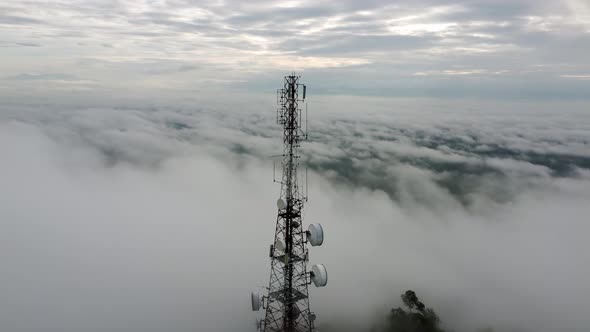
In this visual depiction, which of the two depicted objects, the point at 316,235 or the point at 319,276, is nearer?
the point at 316,235

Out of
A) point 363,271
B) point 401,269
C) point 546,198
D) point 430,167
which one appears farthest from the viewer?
point 430,167

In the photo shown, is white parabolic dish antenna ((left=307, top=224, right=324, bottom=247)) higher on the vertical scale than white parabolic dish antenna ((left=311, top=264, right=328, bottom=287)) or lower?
higher

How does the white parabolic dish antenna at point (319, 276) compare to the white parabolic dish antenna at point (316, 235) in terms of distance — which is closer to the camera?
the white parabolic dish antenna at point (316, 235)

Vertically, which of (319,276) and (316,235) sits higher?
(316,235)

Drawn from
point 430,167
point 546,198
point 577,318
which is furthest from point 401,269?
point 430,167

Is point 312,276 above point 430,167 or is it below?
above

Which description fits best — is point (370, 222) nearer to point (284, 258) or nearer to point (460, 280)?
point (460, 280)

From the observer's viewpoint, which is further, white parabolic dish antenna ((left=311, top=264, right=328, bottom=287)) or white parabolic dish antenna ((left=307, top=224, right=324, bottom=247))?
white parabolic dish antenna ((left=311, top=264, right=328, bottom=287))

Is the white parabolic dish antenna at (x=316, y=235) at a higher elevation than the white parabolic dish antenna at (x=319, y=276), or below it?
higher
